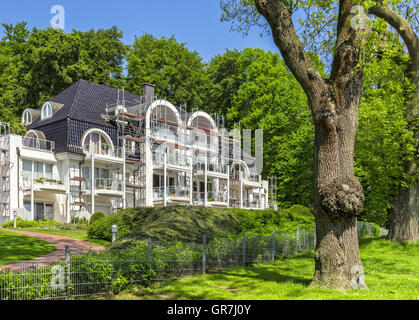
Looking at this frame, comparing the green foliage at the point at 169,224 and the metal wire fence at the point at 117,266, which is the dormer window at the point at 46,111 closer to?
the green foliage at the point at 169,224

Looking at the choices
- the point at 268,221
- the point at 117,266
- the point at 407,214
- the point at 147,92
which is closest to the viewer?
the point at 117,266

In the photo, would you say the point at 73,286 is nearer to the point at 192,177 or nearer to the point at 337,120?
the point at 337,120

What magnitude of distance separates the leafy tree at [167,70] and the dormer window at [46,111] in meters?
15.8

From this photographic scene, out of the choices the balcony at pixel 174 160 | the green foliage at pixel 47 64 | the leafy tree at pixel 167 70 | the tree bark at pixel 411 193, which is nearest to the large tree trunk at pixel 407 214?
the tree bark at pixel 411 193

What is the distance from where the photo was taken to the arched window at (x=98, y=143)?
36.1 meters

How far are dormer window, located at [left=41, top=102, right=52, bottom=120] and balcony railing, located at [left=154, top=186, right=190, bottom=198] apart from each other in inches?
414

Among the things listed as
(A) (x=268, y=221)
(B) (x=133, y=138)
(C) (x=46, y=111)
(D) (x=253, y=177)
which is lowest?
(A) (x=268, y=221)

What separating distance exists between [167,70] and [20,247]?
4012cm

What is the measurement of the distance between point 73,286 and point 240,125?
41984mm

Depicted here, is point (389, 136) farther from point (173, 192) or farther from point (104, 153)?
point (104, 153)

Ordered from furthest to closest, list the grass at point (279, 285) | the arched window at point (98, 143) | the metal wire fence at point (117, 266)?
the arched window at point (98, 143)
the grass at point (279, 285)
the metal wire fence at point (117, 266)

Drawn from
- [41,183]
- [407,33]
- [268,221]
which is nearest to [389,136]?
[407,33]

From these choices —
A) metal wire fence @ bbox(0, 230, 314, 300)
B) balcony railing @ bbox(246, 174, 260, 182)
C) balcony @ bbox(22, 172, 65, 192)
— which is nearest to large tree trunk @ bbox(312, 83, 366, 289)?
metal wire fence @ bbox(0, 230, 314, 300)

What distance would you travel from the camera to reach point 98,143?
36.8 meters
